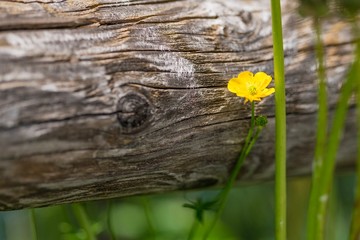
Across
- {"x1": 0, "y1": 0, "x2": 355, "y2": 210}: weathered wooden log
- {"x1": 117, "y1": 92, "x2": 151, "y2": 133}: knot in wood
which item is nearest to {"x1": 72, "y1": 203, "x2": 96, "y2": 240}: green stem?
{"x1": 0, "y1": 0, "x2": 355, "y2": 210}: weathered wooden log

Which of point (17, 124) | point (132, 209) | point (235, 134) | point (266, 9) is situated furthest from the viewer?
point (132, 209)

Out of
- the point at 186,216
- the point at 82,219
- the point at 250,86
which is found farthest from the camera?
the point at 186,216

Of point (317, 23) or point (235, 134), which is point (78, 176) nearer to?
point (235, 134)

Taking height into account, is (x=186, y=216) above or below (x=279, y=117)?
above

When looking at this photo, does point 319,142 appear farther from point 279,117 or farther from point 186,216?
point 186,216

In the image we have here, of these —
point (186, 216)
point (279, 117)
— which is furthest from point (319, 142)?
point (186, 216)

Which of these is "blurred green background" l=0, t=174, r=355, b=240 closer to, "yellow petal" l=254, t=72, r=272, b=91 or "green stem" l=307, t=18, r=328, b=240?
"green stem" l=307, t=18, r=328, b=240

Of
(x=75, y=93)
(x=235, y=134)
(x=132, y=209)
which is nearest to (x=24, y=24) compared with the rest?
(x=75, y=93)
